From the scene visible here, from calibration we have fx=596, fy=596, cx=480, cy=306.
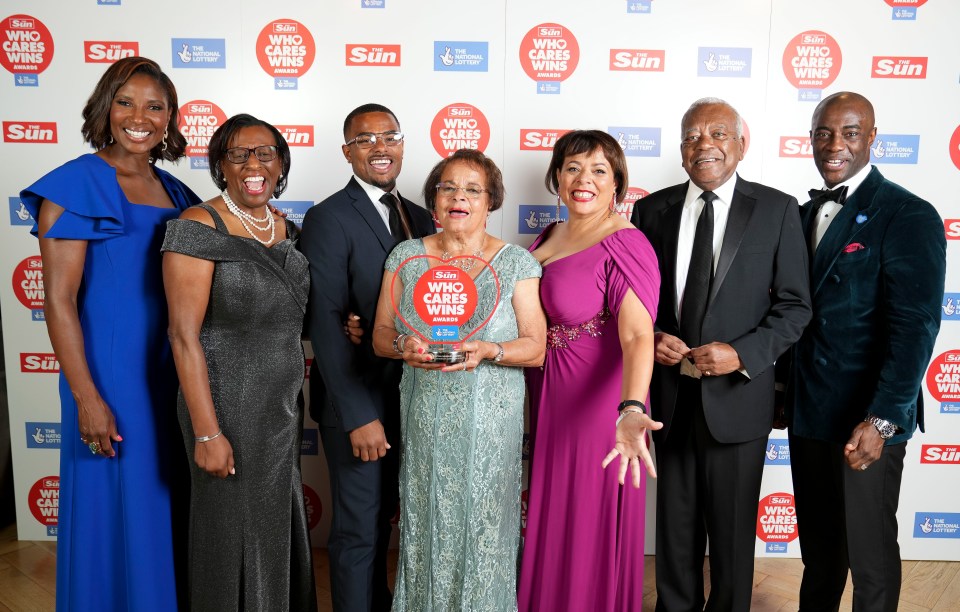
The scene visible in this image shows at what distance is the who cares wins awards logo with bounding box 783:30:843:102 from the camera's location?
2814 millimetres

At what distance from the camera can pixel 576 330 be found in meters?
1.87

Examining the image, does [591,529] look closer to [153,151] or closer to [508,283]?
[508,283]

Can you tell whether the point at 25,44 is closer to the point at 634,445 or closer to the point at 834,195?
the point at 634,445

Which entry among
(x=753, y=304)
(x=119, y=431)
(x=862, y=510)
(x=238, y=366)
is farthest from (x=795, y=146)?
(x=119, y=431)

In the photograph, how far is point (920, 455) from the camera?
2996mm

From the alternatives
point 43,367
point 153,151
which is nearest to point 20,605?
point 43,367

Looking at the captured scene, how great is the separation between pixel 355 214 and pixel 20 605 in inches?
89.7

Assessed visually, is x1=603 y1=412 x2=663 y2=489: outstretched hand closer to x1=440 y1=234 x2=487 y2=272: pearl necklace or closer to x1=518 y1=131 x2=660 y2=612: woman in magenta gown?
x1=518 y1=131 x2=660 y2=612: woman in magenta gown

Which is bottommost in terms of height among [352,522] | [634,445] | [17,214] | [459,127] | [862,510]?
[352,522]

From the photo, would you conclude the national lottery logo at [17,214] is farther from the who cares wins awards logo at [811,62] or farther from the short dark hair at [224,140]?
the who cares wins awards logo at [811,62]

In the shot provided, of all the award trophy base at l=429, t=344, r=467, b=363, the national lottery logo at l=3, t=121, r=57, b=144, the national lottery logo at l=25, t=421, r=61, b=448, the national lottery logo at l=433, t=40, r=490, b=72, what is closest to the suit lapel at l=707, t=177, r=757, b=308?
the award trophy base at l=429, t=344, r=467, b=363

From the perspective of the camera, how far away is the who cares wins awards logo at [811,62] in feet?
9.23

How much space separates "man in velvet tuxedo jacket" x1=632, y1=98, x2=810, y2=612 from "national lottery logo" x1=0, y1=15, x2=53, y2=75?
295 cm

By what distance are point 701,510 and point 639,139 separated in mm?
1719
